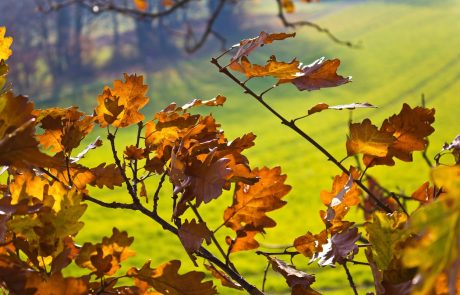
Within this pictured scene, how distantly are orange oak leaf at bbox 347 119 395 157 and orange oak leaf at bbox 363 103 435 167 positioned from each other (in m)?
0.01

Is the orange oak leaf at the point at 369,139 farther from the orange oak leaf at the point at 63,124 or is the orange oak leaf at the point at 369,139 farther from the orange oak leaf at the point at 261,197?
the orange oak leaf at the point at 63,124

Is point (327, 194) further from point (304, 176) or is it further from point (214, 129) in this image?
point (304, 176)

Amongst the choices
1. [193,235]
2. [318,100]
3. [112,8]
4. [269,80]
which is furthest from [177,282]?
[269,80]

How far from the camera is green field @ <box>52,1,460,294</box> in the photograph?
9.36 ft

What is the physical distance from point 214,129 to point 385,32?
6573mm

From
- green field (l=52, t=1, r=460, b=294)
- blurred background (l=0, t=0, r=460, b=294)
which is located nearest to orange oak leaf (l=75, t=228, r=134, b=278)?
green field (l=52, t=1, r=460, b=294)

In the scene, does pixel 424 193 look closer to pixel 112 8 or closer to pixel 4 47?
pixel 4 47

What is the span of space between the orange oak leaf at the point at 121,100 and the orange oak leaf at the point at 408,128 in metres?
0.17

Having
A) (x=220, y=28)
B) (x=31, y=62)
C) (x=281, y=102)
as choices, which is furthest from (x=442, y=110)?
(x=31, y=62)

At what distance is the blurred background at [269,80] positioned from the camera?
303cm

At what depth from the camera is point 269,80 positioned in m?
5.66

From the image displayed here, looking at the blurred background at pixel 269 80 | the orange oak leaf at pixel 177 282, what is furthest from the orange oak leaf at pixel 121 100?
the blurred background at pixel 269 80

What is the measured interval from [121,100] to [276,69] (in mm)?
124

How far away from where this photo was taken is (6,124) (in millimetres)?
281
